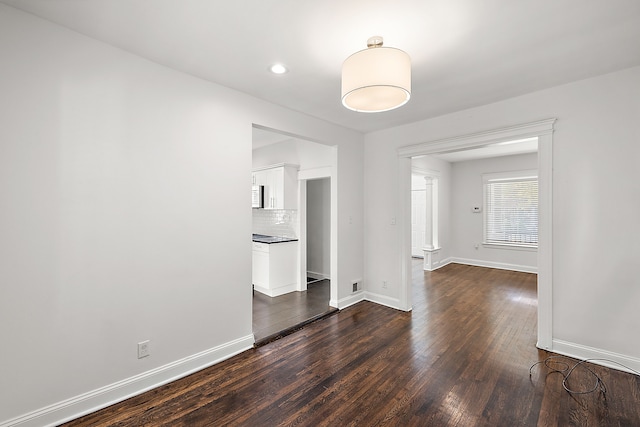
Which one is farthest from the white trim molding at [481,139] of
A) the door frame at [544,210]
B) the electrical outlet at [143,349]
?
the electrical outlet at [143,349]

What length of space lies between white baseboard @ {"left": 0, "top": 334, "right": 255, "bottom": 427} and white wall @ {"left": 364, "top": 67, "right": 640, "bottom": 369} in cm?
346

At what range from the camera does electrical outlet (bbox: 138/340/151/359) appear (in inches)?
90.7

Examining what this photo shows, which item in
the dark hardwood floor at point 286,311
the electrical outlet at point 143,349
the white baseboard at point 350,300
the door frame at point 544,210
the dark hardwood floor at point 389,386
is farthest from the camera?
the white baseboard at point 350,300

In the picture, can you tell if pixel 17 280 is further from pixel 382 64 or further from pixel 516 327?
pixel 516 327

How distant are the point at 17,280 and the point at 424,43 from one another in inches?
128

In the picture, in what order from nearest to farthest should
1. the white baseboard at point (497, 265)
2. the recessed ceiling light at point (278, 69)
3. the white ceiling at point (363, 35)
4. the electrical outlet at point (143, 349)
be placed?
the white ceiling at point (363, 35), the electrical outlet at point (143, 349), the recessed ceiling light at point (278, 69), the white baseboard at point (497, 265)

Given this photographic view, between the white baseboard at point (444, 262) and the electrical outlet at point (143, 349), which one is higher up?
the electrical outlet at point (143, 349)

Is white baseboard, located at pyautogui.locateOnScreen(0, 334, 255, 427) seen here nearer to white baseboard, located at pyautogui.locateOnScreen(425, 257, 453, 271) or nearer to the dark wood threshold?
the dark wood threshold

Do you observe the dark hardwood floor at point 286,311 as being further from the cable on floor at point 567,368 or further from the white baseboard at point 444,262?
the white baseboard at point 444,262

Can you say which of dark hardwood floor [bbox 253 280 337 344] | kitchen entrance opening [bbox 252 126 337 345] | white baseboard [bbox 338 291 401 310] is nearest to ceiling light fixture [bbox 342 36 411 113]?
kitchen entrance opening [bbox 252 126 337 345]

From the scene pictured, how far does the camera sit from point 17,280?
181 centimetres

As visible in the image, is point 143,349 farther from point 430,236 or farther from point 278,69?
point 430,236

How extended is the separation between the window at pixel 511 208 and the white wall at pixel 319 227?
13.8 feet

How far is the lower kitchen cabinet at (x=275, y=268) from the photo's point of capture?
15.8 ft
